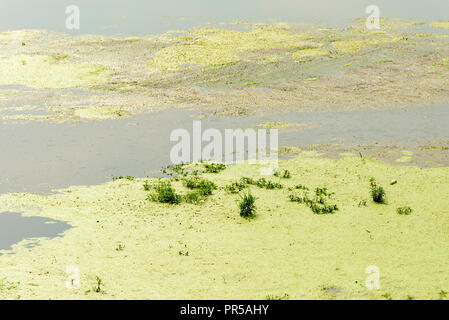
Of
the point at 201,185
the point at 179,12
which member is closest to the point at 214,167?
the point at 201,185

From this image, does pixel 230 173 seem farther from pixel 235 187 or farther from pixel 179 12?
pixel 179 12

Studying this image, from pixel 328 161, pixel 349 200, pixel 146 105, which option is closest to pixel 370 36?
pixel 146 105

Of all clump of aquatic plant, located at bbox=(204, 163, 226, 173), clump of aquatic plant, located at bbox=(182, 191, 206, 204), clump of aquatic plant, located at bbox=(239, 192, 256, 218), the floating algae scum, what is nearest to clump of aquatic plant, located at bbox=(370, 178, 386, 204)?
the floating algae scum
